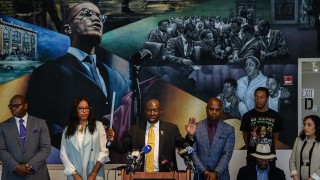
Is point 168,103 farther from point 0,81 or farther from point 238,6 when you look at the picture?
point 0,81

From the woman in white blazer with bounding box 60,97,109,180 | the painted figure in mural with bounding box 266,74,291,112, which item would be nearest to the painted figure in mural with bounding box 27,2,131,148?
the woman in white blazer with bounding box 60,97,109,180

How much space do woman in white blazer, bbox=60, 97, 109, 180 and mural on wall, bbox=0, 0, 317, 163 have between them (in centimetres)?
179

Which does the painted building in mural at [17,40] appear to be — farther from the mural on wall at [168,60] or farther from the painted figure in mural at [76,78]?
the painted figure in mural at [76,78]

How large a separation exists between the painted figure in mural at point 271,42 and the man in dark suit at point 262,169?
6.08 feet

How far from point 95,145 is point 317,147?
247 cm

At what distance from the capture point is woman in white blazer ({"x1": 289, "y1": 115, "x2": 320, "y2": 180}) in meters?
7.04

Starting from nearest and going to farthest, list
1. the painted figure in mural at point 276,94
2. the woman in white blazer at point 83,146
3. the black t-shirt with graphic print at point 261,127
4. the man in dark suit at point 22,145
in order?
the woman in white blazer at point 83,146 < the man in dark suit at point 22,145 < the black t-shirt with graphic print at point 261,127 < the painted figure in mural at point 276,94

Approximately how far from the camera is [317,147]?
707 centimetres

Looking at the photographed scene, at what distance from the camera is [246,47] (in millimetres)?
8625

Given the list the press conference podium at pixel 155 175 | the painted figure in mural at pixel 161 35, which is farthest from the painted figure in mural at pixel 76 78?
the press conference podium at pixel 155 175

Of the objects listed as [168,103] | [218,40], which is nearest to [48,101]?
[168,103]

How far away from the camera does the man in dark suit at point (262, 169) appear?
708 centimetres

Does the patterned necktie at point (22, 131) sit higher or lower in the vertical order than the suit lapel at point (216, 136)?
higher

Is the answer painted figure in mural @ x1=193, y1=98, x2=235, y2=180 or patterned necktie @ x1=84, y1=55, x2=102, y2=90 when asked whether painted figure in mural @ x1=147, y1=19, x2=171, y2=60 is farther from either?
painted figure in mural @ x1=193, y1=98, x2=235, y2=180
